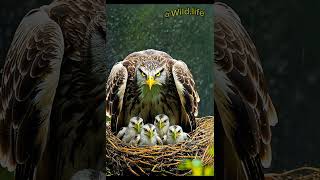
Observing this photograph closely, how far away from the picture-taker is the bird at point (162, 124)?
15.0 feet

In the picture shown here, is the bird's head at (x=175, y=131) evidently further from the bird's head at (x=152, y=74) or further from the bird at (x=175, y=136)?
the bird's head at (x=152, y=74)

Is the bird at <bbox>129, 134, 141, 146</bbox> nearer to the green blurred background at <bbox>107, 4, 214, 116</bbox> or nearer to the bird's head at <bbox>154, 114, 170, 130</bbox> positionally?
the bird's head at <bbox>154, 114, 170, 130</bbox>

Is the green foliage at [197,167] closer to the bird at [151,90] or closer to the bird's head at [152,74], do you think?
the bird at [151,90]

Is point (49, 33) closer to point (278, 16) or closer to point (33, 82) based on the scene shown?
point (33, 82)

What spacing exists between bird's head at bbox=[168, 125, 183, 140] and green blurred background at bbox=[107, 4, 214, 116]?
0.21m

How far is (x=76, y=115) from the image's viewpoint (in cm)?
456

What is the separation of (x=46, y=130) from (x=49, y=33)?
0.75 meters

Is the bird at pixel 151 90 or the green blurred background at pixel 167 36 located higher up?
the green blurred background at pixel 167 36

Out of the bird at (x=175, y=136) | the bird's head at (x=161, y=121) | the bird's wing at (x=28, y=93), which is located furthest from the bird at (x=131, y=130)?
the bird's wing at (x=28, y=93)

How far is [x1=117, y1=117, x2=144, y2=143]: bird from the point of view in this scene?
457 centimetres

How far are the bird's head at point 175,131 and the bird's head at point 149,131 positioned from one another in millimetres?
119

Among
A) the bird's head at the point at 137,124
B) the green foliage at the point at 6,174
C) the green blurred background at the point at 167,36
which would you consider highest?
the green blurred background at the point at 167,36

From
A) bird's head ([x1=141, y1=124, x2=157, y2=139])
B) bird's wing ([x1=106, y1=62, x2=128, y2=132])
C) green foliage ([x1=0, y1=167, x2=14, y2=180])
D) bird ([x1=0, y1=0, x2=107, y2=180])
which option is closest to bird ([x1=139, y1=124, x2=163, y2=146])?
bird's head ([x1=141, y1=124, x2=157, y2=139])

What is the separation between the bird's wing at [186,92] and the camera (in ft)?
15.0
